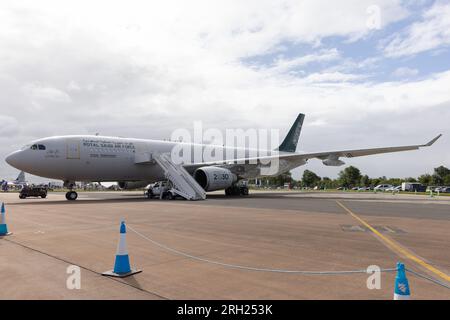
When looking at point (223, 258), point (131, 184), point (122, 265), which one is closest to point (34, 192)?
point (131, 184)

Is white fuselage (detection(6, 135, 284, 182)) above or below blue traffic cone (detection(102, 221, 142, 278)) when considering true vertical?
above

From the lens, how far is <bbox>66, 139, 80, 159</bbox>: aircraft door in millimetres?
21453

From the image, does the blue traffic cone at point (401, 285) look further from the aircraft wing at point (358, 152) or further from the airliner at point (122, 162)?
the aircraft wing at point (358, 152)

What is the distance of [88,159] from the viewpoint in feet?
72.7

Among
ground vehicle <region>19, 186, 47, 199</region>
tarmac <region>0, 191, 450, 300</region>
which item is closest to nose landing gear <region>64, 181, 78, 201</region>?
ground vehicle <region>19, 186, 47, 199</region>

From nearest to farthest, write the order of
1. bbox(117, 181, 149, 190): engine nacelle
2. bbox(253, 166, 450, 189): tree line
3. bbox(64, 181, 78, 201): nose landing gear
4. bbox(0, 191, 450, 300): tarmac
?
bbox(0, 191, 450, 300): tarmac
bbox(64, 181, 78, 201): nose landing gear
bbox(117, 181, 149, 190): engine nacelle
bbox(253, 166, 450, 189): tree line

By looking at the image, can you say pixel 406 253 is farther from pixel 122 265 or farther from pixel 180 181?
pixel 180 181

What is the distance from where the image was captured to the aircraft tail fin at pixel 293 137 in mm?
35688

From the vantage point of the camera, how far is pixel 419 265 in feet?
18.8

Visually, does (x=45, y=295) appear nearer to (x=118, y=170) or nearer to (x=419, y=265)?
(x=419, y=265)

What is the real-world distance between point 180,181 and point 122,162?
13.2ft

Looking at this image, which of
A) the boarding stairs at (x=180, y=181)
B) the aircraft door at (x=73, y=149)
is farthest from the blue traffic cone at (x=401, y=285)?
the aircraft door at (x=73, y=149)

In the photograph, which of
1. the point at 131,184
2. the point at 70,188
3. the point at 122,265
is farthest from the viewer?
the point at 131,184

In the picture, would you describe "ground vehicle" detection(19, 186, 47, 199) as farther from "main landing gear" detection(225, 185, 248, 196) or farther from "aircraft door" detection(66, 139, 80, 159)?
"main landing gear" detection(225, 185, 248, 196)
